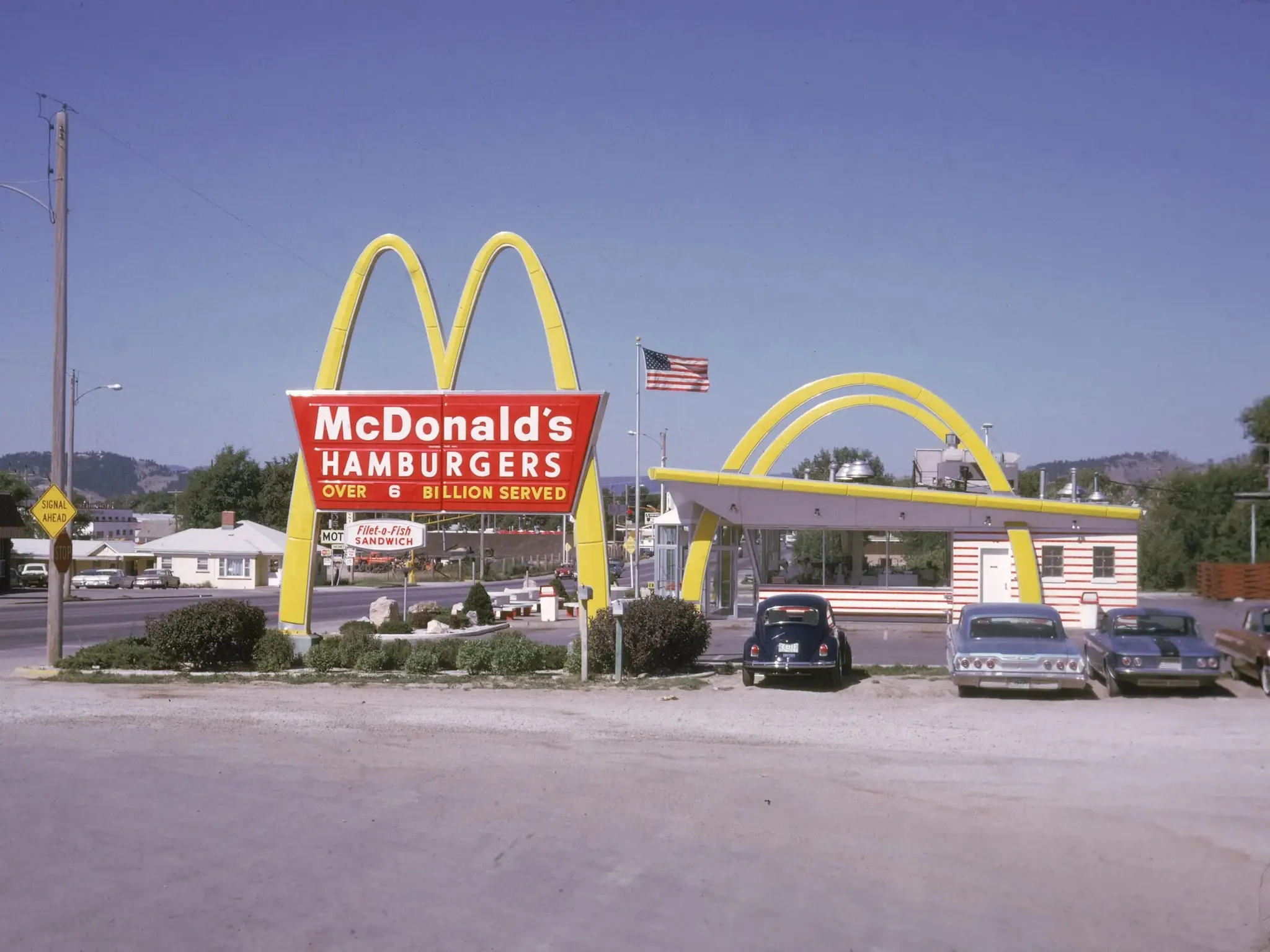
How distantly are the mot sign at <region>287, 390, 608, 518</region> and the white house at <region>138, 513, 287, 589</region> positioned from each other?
49123mm

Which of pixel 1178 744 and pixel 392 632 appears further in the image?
pixel 392 632

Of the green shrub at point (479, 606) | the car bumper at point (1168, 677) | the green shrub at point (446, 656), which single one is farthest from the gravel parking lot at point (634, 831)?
the green shrub at point (479, 606)

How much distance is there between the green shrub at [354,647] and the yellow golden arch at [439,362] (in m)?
1.25

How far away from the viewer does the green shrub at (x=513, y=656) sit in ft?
70.8

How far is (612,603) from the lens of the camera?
21125 millimetres

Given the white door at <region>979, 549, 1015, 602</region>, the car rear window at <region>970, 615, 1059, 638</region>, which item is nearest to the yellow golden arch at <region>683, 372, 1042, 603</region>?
the white door at <region>979, 549, 1015, 602</region>

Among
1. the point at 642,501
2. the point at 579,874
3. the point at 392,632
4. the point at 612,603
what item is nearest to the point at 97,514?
the point at 642,501

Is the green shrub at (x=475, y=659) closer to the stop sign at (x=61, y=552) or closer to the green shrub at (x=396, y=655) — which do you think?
the green shrub at (x=396, y=655)

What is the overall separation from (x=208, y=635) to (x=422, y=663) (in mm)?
4173

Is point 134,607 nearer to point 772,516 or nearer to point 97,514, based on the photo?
point 772,516

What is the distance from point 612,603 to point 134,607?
33.6 meters

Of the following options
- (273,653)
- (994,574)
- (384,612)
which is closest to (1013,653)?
(273,653)

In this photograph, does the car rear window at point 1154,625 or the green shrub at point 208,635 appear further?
the green shrub at point 208,635

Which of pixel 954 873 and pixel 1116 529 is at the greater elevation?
pixel 1116 529
